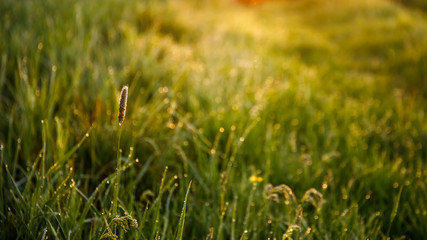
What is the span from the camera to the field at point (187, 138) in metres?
1.31

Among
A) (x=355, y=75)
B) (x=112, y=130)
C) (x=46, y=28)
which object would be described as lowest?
(x=355, y=75)

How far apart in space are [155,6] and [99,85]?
8.46 ft

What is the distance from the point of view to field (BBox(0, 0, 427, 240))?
51.7 inches

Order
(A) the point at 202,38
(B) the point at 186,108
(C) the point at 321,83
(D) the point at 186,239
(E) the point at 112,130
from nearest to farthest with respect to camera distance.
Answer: (D) the point at 186,239
(E) the point at 112,130
(B) the point at 186,108
(C) the point at 321,83
(A) the point at 202,38

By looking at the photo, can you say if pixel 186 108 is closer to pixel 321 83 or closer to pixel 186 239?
pixel 186 239

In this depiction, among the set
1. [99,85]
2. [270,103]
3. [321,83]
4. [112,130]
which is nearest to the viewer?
[112,130]

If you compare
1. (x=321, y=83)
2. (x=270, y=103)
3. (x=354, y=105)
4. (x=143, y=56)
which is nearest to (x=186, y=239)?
(x=270, y=103)

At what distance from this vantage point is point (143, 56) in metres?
2.79

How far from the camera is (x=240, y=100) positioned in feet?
8.20

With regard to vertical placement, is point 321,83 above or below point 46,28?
Result: below

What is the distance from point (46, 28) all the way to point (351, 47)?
14.7 ft

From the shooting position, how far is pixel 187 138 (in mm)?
1991

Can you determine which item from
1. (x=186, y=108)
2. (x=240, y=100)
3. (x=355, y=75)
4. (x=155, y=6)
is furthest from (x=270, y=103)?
(x=155, y=6)

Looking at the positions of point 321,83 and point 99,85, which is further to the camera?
point 321,83
